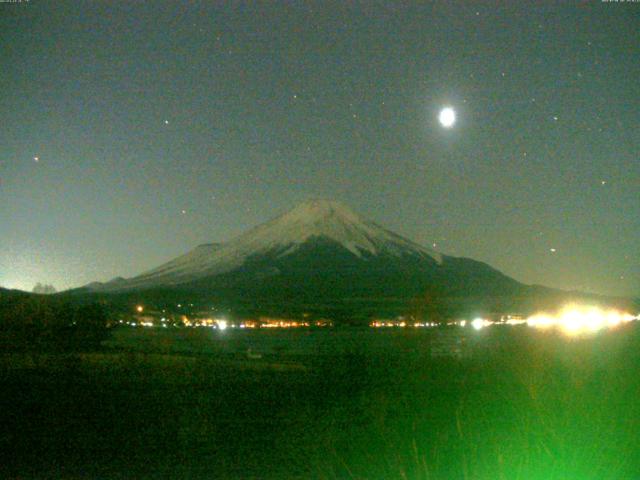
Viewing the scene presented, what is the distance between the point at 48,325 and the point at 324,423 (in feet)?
95.2

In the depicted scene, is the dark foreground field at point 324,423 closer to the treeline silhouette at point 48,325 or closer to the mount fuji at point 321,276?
the treeline silhouette at point 48,325

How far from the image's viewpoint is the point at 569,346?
1528 inches

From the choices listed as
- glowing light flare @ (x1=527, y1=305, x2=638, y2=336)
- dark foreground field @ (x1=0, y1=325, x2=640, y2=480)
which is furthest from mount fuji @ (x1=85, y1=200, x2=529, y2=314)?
dark foreground field @ (x1=0, y1=325, x2=640, y2=480)

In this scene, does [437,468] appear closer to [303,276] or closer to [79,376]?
[79,376]

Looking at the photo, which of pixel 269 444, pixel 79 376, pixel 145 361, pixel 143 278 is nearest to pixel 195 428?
pixel 269 444

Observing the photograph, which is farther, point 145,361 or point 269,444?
point 145,361

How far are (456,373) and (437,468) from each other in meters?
14.4

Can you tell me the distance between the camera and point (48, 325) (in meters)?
41.0

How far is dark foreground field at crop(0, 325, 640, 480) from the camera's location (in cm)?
1134

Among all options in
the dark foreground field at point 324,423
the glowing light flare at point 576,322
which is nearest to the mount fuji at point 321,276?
the glowing light flare at point 576,322

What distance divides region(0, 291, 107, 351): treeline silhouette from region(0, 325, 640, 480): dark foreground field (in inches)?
611

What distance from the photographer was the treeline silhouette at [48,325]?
40300 mm

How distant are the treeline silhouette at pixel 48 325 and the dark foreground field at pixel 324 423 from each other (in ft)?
51.0

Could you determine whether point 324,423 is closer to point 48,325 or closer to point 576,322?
point 48,325
